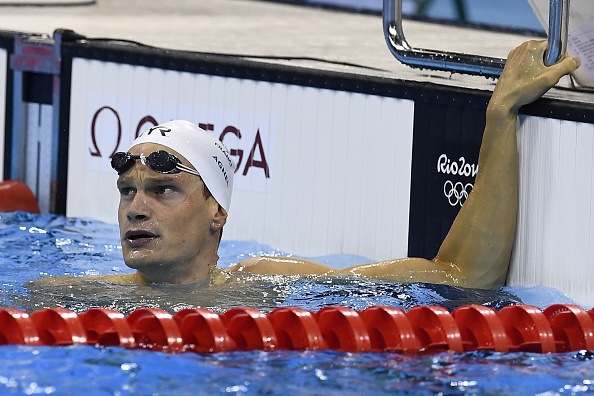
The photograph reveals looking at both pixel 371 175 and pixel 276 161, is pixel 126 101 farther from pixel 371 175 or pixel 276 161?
pixel 371 175

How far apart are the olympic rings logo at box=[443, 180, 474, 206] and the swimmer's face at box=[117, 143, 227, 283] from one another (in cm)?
81

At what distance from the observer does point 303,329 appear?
2.82 metres

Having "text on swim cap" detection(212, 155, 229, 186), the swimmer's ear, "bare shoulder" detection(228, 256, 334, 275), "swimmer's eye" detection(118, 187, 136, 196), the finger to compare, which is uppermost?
the finger

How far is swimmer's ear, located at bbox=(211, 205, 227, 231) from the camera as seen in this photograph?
3.46 m

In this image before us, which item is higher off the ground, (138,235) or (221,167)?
(221,167)

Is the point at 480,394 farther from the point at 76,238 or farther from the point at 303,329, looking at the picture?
the point at 76,238

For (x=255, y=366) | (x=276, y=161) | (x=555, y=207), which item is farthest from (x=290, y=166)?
(x=255, y=366)

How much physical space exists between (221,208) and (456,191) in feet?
2.62

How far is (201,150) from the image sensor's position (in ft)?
11.3

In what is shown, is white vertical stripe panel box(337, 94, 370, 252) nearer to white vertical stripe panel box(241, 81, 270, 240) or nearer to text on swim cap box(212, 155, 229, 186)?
white vertical stripe panel box(241, 81, 270, 240)

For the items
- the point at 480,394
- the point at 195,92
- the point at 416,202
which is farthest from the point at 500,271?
the point at 195,92

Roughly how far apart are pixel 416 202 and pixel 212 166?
837 millimetres

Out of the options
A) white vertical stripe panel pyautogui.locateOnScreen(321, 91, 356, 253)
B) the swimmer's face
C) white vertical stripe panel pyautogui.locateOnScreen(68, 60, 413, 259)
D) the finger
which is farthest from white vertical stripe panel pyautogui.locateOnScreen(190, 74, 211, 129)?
the finger

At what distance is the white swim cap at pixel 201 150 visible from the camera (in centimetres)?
341
